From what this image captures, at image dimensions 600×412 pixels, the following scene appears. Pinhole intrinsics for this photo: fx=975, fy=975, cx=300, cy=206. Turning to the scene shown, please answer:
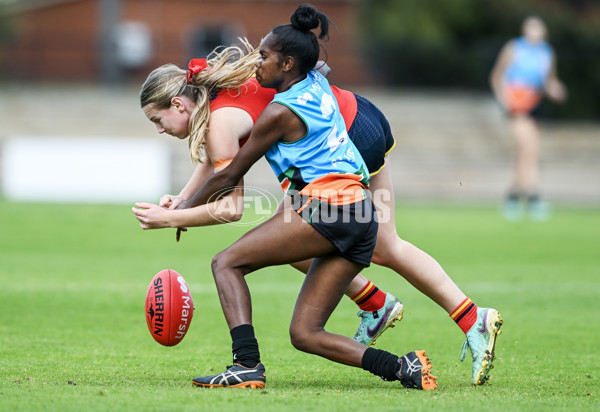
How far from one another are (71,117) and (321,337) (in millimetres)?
25105

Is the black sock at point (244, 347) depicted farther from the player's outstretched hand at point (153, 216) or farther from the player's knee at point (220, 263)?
the player's outstretched hand at point (153, 216)

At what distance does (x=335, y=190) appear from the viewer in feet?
15.8

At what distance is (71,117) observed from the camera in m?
28.8

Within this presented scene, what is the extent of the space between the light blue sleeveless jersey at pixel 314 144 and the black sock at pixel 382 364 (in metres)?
0.89

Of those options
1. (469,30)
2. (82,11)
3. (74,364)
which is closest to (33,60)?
(82,11)

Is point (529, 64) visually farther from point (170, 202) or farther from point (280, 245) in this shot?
point (280, 245)

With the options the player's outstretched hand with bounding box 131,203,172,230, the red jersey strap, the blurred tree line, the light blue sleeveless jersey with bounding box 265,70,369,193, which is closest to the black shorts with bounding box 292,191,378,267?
the light blue sleeveless jersey with bounding box 265,70,369,193

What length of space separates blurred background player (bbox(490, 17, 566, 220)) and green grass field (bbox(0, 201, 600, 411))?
95.4 inches

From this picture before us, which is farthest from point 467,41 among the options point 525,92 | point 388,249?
point 388,249

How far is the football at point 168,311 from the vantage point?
5250 mm

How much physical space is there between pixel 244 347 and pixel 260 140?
1027mm

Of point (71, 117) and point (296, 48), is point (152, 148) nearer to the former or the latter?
point (71, 117)

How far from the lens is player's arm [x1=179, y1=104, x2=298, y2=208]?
15.5 ft

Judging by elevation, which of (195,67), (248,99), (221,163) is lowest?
(221,163)
